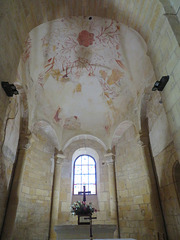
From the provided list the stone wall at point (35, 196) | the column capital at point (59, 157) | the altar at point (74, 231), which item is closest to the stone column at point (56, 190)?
the column capital at point (59, 157)

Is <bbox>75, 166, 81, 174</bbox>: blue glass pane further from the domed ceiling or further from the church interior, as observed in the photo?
the domed ceiling

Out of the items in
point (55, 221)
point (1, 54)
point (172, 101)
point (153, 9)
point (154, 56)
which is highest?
point (153, 9)

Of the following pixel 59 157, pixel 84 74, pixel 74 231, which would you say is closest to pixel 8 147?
pixel 74 231

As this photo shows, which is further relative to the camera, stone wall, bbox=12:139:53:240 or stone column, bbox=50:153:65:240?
stone column, bbox=50:153:65:240

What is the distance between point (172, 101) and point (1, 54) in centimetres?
321

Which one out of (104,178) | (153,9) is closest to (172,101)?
(153,9)

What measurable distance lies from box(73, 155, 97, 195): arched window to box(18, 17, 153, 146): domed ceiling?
1695 millimetres

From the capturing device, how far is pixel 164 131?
599 cm

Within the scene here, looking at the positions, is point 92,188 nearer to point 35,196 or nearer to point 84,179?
point 84,179

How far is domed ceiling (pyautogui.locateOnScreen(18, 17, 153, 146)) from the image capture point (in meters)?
6.94

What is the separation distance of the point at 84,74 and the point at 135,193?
6390mm

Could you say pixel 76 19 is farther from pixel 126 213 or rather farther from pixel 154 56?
pixel 126 213

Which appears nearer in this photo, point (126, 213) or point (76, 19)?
point (76, 19)

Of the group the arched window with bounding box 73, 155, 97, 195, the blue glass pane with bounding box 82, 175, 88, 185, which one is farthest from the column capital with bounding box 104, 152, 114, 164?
the blue glass pane with bounding box 82, 175, 88, 185
